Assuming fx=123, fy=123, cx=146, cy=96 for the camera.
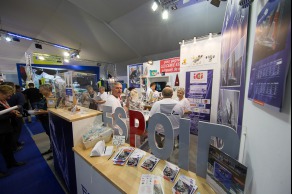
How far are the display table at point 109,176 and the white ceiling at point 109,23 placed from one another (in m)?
4.73

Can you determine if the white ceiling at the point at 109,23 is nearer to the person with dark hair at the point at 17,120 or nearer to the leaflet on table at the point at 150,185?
the person with dark hair at the point at 17,120

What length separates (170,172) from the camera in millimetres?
995

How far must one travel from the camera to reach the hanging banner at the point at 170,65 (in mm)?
4828

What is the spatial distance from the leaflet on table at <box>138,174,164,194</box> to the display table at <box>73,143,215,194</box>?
1.3 inches

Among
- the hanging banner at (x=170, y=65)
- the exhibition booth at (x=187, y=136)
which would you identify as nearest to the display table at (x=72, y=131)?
the exhibition booth at (x=187, y=136)

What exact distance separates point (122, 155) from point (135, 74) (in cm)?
Result: 555

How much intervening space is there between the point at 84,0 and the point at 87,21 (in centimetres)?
161

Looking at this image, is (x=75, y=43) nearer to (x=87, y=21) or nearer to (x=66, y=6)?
(x=87, y=21)

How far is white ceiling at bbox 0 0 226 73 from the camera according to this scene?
4.34m

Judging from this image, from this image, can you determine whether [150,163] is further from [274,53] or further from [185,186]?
[274,53]

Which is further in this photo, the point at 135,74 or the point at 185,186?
the point at 135,74

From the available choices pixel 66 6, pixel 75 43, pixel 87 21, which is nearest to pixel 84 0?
pixel 66 6

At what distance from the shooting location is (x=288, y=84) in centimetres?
41

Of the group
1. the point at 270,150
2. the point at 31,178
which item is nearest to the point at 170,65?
the point at 270,150
